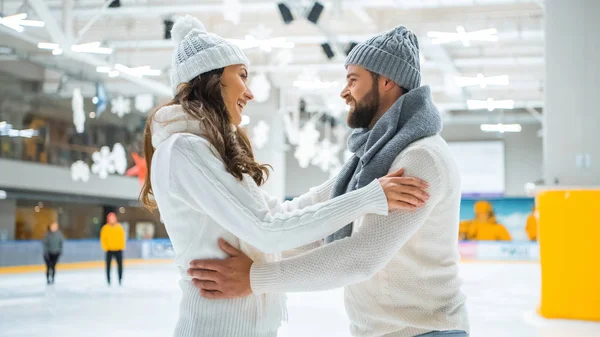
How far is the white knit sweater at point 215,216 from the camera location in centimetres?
174

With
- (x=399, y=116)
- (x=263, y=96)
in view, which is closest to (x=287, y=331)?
(x=399, y=116)

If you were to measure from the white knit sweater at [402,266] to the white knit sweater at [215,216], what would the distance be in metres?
0.06

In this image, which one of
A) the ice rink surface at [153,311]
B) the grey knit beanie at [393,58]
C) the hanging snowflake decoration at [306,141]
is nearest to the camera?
the grey knit beanie at [393,58]

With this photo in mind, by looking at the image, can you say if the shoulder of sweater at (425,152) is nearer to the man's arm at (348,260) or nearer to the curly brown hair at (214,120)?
the man's arm at (348,260)

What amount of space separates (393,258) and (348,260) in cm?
17

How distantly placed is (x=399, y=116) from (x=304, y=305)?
830cm

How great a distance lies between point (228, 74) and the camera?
2.02m

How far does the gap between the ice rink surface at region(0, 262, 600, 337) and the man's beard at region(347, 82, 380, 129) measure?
535 cm

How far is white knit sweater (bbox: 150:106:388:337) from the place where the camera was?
1.74 meters

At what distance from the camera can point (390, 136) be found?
1990mm

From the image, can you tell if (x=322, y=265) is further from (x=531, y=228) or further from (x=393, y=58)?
(x=531, y=228)

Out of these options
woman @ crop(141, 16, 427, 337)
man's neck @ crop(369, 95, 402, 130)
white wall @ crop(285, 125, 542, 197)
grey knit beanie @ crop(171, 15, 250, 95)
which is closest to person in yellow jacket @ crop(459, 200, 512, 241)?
white wall @ crop(285, 125, 542, 197)

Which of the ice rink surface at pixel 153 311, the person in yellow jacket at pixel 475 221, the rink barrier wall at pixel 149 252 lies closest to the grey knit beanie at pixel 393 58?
the ice rink surface at pixel 153 311

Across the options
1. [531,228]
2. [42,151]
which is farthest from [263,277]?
[42,151]
